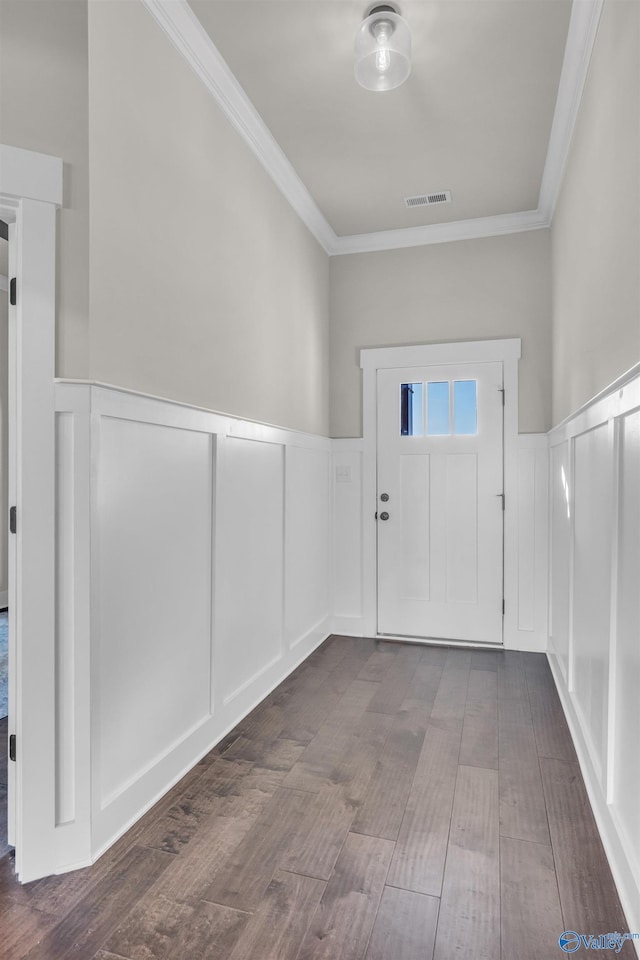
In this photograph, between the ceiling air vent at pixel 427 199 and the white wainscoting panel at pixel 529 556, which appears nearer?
the ceiling air vent at pixel 427 199

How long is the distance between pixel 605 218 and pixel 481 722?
2112mm

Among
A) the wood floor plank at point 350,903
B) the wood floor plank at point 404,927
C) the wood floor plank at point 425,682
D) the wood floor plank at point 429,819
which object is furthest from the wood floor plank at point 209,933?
the wood floor plank at point 425,682

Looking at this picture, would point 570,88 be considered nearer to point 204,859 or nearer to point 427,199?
point 427,199

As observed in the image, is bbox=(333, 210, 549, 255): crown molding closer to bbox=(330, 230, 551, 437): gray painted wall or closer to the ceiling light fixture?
bbox=(330, 230, 551, 437): gray painted wall

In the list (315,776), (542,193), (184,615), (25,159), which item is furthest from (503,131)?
(315,776)

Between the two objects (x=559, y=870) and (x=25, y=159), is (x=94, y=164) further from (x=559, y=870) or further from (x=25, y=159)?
(x=559, y=870)

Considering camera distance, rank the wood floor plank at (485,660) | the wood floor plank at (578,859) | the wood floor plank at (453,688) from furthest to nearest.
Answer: the wood floor plank at (485,660)
the wood floor plank at (453,688)
the wood floor plank at (578,859)

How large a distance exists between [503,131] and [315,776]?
303 centimetres

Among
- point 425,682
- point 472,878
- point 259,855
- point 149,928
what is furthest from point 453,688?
point 149,928

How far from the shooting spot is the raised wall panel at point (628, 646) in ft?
4.76

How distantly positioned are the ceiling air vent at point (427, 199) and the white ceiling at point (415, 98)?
0.16 feet

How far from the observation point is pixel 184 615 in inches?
85.4

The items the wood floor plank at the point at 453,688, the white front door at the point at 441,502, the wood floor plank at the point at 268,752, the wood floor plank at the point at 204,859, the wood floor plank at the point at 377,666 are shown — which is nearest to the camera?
the wood floor plank at the point at 204,859

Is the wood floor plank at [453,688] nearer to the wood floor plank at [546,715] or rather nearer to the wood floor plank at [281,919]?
the wood floor plank at [546,715]
